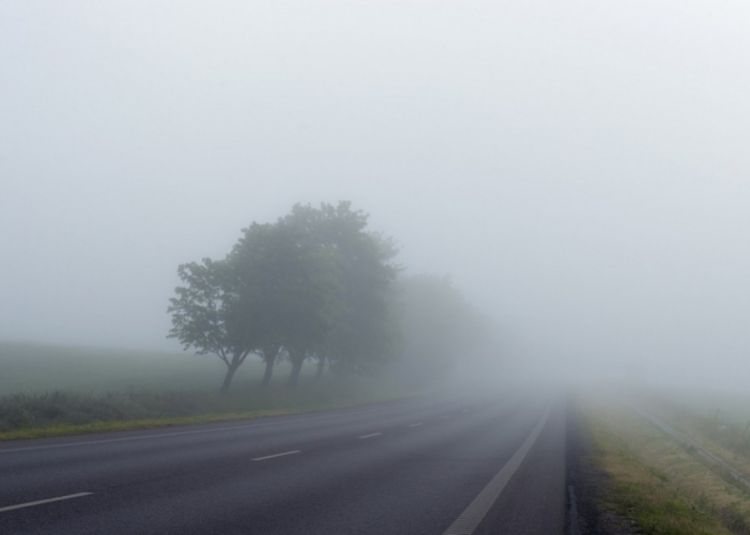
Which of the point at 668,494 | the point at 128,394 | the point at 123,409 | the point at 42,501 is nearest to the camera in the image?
the point at 42,501

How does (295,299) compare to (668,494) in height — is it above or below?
above

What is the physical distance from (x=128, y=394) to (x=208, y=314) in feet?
37.4

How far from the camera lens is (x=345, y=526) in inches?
425

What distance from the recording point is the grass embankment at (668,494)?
13.4m

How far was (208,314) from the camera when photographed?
4331 centimetres

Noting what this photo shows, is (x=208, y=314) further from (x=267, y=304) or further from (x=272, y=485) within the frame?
(x=272, y=485)

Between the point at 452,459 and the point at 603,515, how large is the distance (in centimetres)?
765

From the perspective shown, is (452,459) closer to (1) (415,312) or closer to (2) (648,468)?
(2) (648,468)

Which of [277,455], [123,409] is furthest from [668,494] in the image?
[123,409]

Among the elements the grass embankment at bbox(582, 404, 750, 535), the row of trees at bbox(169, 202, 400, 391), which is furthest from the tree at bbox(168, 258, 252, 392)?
the grass embankment at bbox(582, 404, 750, 535)

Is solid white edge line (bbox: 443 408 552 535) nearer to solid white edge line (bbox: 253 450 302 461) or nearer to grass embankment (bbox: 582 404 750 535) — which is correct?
grass embankment (bbox: 582 404 750 535)

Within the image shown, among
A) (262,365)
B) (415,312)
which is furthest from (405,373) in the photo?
(262,365)

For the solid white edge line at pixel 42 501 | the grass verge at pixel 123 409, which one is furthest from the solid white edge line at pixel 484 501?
the grass verge at pixel 123 409

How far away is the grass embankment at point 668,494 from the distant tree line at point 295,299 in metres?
20.8
